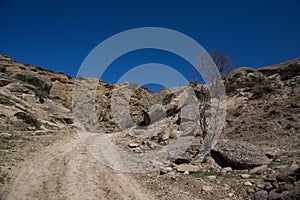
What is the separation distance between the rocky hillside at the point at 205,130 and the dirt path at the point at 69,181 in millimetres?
689

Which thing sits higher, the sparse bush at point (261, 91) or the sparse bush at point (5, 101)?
the sparse bush at point (261, 91)

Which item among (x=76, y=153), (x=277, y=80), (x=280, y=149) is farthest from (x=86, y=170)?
(x=277, y=80)

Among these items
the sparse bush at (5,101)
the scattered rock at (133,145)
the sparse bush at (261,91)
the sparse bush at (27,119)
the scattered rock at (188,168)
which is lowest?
the scattered rock at (188,168)

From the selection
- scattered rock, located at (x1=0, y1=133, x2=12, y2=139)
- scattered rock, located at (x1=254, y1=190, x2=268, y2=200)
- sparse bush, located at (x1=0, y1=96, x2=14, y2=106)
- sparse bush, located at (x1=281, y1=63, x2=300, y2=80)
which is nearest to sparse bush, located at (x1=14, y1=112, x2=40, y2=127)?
sparse bush, located at (x1=0, y1=96, x2=14, y2=106)

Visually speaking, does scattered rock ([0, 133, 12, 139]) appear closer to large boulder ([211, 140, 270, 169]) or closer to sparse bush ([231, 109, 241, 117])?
large boulder ([211, 140, 270, 169])

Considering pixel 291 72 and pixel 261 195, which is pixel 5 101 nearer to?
pixel 261 195

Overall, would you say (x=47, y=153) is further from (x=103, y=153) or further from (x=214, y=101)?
(x=214, y=101)

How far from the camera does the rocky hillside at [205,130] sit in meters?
9.77

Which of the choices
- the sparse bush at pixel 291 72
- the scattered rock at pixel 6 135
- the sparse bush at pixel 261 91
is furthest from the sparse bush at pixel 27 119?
the sparse bush at pixel 291 72

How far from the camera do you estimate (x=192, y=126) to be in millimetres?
20203

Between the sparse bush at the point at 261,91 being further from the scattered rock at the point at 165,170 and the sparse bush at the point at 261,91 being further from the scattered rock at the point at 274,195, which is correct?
the scattered rock at the point at 274,195

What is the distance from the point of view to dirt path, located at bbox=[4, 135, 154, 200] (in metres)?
8.39

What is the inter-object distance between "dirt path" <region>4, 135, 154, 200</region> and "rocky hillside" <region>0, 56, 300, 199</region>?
689mm

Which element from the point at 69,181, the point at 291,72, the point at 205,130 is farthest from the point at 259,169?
the point at 291,72
